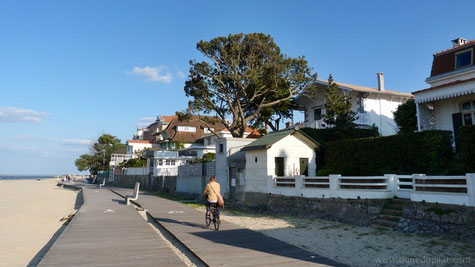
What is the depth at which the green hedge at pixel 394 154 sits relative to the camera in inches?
607

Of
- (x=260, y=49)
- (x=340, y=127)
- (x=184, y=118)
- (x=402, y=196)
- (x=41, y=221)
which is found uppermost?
(x=260, y=49)

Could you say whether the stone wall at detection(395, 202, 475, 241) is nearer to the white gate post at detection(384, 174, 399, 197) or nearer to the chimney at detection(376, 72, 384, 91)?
the white gate post at detection(384, 174, 399, 197)

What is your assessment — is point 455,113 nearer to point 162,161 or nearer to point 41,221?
point 41,221

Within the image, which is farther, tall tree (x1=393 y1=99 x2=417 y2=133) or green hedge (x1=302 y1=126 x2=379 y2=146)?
green hedge (x1=302 y1=126 x2=379 y2=146)

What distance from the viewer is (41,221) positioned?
17.4 m

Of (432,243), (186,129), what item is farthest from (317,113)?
(186,129)

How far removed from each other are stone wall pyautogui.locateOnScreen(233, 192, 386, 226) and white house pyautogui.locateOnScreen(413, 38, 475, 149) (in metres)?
9.43

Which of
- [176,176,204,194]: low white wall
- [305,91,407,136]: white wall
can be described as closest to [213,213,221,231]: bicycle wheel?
[176,176,204,194]: low white wall

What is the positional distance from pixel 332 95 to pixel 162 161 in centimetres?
2696

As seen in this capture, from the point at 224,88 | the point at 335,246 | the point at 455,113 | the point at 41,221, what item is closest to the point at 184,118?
the point at 224,88

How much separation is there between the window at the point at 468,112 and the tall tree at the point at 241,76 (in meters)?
15.9

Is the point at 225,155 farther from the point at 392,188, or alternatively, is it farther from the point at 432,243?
the point at 432,243

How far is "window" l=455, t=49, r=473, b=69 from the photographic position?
21.7 m

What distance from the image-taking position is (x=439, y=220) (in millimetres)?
10320
